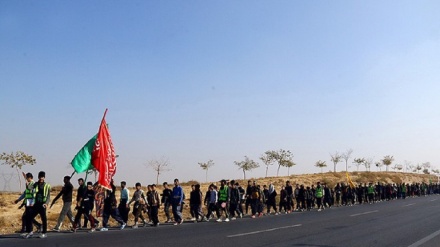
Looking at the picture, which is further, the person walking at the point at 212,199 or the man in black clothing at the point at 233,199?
the man in black clothing at the point at 233,199

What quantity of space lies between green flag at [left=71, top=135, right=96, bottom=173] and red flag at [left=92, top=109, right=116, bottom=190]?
26.0 inches

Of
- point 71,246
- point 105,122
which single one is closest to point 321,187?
point 105,122

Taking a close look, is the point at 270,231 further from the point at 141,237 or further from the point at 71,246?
the point at 71,246

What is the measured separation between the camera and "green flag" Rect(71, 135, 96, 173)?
16308mm

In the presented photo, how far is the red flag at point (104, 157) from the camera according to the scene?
15.7 m

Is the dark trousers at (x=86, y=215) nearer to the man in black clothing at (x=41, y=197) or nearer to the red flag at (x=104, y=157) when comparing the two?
the red flag at (x=104, y=157)

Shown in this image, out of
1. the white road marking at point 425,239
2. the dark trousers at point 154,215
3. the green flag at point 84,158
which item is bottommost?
the white road marking at point 425,239

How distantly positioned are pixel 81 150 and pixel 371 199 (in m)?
30.9

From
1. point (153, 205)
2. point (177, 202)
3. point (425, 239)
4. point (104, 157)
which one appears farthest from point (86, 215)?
point (425, 239)

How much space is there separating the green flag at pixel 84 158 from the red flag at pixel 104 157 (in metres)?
0.66

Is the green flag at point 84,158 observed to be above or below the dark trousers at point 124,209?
above

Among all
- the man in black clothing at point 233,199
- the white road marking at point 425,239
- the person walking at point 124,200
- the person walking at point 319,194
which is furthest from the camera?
the person walking at point 319,194

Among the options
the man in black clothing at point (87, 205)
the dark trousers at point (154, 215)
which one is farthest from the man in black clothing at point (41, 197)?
the dark trousers at point (154, 215)

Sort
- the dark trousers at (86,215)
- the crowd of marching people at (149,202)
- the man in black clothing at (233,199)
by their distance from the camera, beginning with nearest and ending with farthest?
1. the crowd of marching people at (149,202)
2. the dark trousers at (86,215)
3. the man in black clothing at (233,199)
